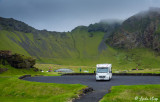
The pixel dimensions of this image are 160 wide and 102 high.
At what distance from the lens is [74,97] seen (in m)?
22.3

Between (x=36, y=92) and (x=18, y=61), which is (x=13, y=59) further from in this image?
(x=36, y=92)

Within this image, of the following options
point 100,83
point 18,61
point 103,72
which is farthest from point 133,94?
point 18,61

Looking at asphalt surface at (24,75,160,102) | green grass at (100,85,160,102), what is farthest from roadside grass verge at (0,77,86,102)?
green grass at (100,85,160,102)

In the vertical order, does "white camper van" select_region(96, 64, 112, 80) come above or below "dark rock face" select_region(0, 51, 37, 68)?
below

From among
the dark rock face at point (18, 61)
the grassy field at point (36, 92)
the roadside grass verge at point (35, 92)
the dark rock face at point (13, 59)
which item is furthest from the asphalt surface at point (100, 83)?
the dark rock face at point (13, 59)

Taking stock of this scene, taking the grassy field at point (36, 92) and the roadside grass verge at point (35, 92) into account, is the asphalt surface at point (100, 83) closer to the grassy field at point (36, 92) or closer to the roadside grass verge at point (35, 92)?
the grassy field at point (36, 92)

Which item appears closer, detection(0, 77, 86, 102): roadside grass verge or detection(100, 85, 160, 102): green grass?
detection(100, 85, 160, 102): green grass

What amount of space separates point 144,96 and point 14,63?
184ft

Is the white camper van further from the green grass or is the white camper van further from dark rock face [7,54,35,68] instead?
dark rock face [7,54,35,68]

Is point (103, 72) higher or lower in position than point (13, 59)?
lower

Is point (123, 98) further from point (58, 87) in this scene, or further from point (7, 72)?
point (7, 72)

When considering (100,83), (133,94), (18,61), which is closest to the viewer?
(133,94)

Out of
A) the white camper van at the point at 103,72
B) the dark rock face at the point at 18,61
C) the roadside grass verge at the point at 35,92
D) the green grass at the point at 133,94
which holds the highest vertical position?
the dark rock face at the point at 18,61

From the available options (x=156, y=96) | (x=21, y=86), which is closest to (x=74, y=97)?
(x=156, y=96)
